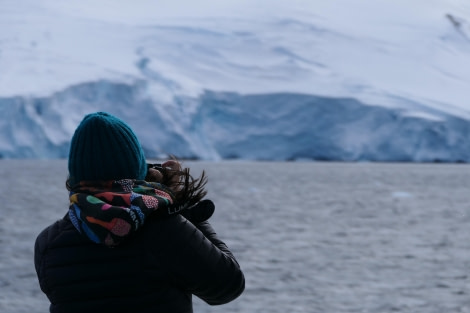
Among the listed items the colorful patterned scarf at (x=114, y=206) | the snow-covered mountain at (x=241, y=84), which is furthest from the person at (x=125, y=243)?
the snow-covered mountain at (x=241, y=84)

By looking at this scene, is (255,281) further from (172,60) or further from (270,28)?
(270,28)

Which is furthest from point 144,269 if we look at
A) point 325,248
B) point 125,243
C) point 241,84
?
point 241,84

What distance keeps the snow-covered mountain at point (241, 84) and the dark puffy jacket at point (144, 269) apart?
1112 inches

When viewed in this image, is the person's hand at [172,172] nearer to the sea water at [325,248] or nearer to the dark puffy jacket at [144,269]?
the dark puffy jacket at [144,269]

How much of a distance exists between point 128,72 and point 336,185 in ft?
35.7

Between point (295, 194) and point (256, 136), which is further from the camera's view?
point (256, 136)

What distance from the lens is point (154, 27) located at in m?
47.8

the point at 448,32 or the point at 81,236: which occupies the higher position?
the point at 81,236

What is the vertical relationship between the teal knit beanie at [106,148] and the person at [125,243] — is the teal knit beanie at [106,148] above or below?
above

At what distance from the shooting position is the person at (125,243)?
1.44 m

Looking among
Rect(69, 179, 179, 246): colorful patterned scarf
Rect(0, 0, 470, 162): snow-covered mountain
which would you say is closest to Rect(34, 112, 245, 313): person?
Rect(69, 179, 179, 246): colorful patterned scarf

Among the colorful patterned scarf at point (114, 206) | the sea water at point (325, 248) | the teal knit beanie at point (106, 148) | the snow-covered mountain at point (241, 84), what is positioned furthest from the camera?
the snow-covered mountain at point (241, 84)

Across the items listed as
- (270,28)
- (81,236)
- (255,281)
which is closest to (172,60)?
(270,28)

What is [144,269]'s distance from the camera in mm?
1475
